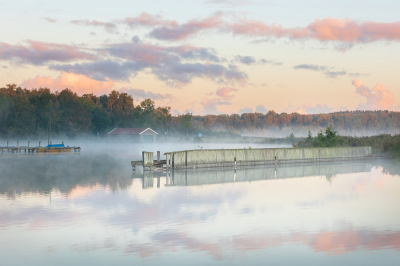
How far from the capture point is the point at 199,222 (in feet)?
51.5

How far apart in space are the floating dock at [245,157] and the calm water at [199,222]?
6396 mm

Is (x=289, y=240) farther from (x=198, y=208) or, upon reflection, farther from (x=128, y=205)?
(x=128, y=205)

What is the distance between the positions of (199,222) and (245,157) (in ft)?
78.9

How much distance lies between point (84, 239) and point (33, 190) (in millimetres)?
12678

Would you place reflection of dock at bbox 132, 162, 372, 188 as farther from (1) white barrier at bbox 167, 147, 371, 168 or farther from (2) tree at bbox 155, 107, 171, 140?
(2) tree at bbox 155, 107, 171, 140

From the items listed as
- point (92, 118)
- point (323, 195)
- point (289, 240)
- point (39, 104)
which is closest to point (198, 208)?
point (289, 240)

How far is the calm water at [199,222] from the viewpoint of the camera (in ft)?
37.9

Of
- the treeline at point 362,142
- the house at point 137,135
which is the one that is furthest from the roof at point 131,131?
the treeline at point 362,142

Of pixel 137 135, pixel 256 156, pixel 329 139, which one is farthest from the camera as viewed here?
pixel 137 135

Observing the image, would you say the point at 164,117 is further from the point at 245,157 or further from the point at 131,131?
the point at 245,157

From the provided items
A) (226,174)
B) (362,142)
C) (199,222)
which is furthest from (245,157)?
(362,142)

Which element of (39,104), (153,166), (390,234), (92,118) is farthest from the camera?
(92,118)

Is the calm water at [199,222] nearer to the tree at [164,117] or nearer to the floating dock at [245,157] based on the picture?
the floating dock at [245,157]

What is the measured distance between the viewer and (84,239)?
13.1 m
